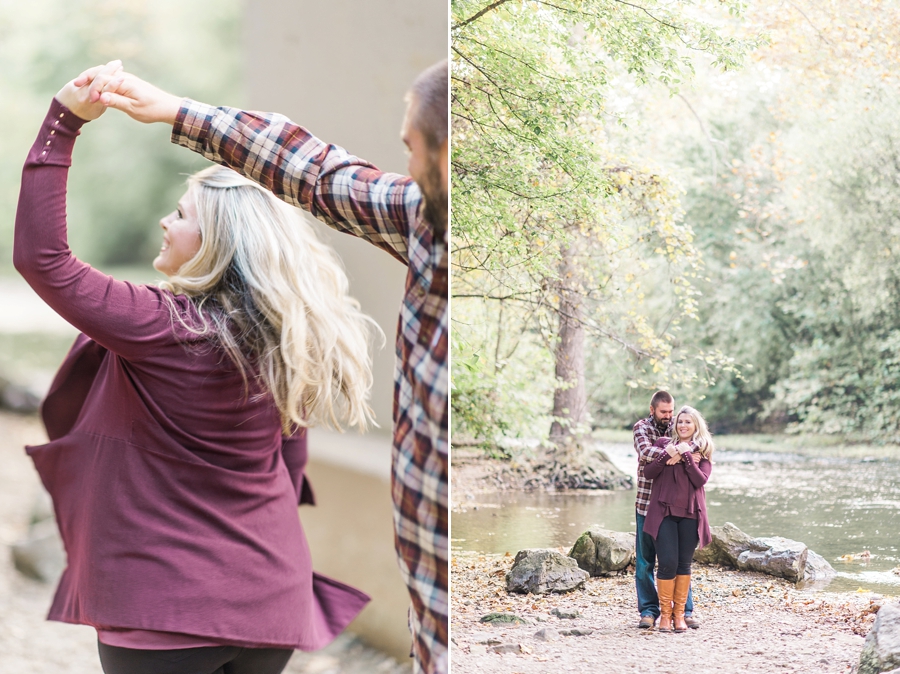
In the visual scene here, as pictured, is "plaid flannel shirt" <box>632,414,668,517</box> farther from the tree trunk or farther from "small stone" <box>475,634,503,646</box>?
"small stone" <box>475,634,503,646</box>

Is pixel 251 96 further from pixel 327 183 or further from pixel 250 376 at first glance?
pixel 327 183

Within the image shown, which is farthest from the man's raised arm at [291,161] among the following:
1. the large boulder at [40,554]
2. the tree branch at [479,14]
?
the large boulder at [40,554]

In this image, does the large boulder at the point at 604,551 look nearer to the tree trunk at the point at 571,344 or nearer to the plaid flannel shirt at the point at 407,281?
the tree trunk at the point at 571,344

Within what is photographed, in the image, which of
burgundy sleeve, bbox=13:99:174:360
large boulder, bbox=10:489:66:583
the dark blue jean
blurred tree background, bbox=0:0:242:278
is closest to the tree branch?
burgundy sleeve, bbox=13:99:174:360

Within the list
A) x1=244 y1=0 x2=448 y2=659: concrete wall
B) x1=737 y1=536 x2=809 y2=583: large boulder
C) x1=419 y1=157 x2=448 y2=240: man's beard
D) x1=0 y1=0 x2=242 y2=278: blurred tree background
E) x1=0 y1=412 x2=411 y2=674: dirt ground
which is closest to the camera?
x1=419 y1=157 x2=448 y2=240: man's beard

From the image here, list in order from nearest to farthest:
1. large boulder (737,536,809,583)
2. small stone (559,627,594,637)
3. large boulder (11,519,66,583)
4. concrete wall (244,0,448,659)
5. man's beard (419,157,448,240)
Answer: man's beard (419,157,448,240), large boulder (737,536,809,583), small stone (559,627,594,637), concrete wall (244,0,448,659), large boulder (11,519,66,583)

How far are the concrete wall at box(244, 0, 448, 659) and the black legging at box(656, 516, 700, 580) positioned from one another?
161 centimetres

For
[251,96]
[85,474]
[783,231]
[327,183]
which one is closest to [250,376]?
[85,474]

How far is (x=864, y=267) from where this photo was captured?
1117 mm

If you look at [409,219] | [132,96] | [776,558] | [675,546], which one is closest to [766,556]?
[776,558]

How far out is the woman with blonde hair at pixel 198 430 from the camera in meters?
1.39

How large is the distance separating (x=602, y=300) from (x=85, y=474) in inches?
40.3

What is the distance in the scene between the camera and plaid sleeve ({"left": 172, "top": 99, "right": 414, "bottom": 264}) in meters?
1.05

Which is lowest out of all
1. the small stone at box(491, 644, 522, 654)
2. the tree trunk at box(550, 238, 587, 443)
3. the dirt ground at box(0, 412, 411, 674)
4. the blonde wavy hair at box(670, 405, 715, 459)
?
the dirt ground at box(0, 412, 411, 674)
